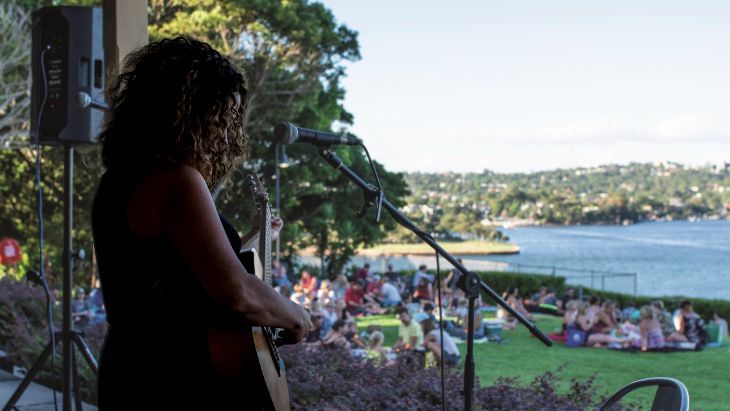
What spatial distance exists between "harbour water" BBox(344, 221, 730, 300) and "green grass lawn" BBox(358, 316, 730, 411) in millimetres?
16108

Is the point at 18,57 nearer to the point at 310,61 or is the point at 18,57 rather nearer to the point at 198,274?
the point at 310,61

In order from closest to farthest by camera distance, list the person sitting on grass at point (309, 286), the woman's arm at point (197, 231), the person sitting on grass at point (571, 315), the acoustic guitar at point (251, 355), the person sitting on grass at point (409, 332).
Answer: the woman's arm at point (197, 231) → the acoustic guitar at point (251, 355) → the person sitting on grass at point (409, 332) → the person sitting on grass at point (571, 315) → the person sitting on grass at point (309, 286)

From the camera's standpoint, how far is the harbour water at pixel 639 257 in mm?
61594

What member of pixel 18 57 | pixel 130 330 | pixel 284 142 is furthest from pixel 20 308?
pixel 18 57

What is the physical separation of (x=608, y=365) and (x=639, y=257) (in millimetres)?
109679

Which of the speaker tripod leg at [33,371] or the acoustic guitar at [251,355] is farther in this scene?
the speaker tripod leg at [33,371]

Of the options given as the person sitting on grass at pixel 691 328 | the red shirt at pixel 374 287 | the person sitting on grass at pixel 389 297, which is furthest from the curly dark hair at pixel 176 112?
the red shirt at pixel 374 287

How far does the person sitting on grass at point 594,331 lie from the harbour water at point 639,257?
15612 millimetres

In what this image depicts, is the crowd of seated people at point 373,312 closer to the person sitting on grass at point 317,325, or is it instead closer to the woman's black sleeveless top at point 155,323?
the person sitting on grass at point 317,325

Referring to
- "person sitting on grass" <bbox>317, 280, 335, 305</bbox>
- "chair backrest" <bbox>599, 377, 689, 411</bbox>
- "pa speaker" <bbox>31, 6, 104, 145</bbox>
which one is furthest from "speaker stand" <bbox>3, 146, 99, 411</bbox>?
"person sitting on grass" <bbox>317, 280, 335, 305</bbox>

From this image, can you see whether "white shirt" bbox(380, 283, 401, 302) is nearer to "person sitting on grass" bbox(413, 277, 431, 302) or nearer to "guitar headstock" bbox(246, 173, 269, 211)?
"person sitting on grass" bbox(413, 277, 431, 302)

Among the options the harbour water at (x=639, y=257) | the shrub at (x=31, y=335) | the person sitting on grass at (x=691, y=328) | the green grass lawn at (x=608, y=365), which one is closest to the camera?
the shrub at (x=31, y=335)

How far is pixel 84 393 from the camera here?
598 cm

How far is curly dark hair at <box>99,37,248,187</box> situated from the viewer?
6.46 feet
